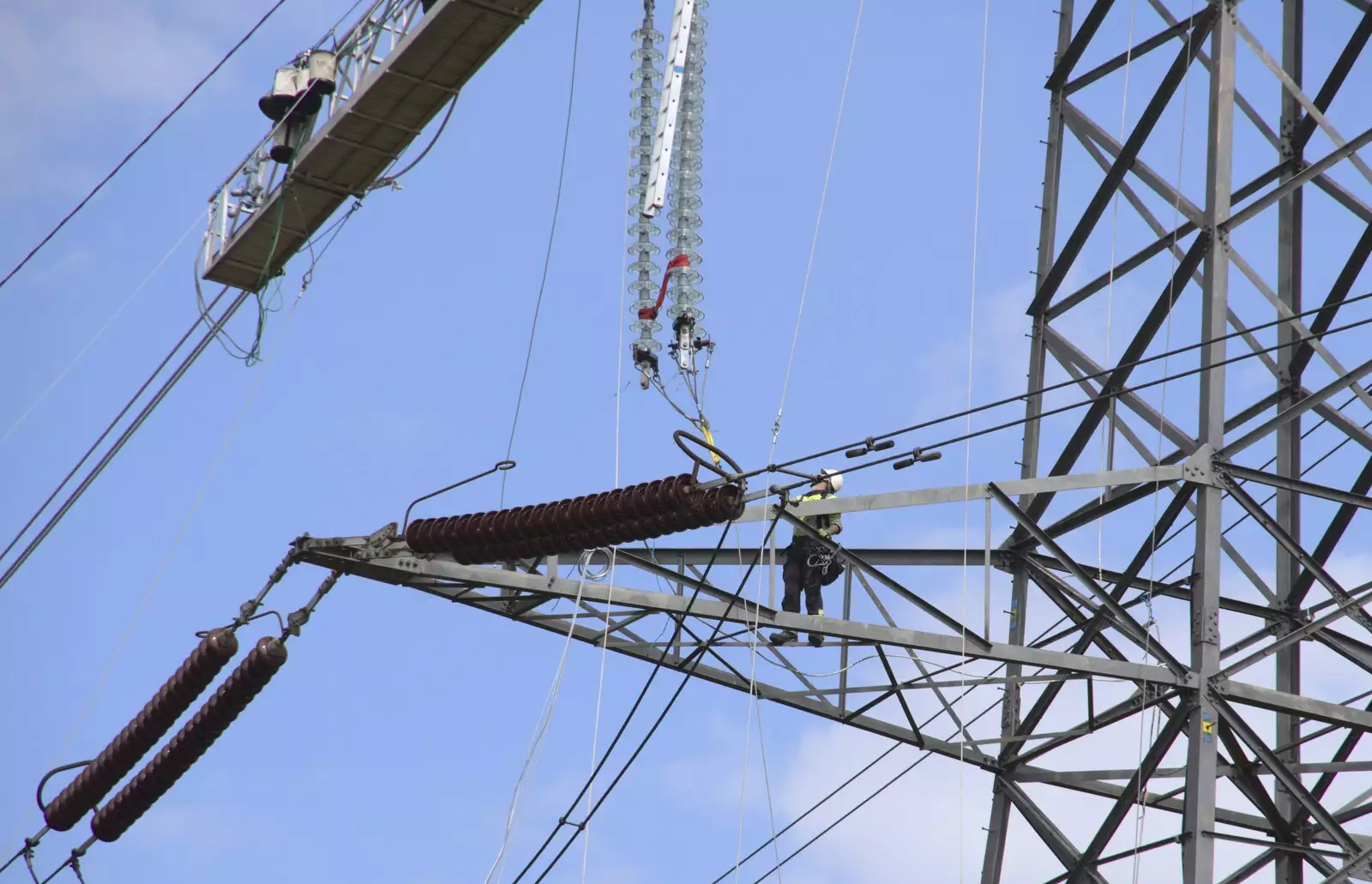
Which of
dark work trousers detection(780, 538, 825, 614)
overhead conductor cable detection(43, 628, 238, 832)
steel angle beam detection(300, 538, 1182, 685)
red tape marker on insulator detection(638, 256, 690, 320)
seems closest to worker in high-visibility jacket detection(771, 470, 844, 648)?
dark work trousers detection(780, 538, 825, 614)

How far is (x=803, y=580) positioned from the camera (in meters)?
20.3

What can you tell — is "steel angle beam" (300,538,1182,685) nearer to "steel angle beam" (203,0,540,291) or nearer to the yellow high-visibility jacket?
the yellow high-visibility jacket

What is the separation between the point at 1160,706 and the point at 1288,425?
129 inches

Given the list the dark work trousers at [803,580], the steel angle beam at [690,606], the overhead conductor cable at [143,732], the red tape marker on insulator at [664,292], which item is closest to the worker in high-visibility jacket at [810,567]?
the dark work trousers at [803,580]

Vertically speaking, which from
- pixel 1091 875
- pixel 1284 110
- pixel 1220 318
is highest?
pixel 1284 110

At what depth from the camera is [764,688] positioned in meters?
20.1

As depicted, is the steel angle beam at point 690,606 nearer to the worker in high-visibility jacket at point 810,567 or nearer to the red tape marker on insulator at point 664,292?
the worker in high-visibility jacket at point 810,567

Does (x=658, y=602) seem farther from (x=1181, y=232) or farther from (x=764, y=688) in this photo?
(x=1181, y=232)

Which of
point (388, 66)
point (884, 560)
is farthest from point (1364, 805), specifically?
point (388, 66)

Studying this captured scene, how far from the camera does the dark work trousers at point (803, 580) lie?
2020cm

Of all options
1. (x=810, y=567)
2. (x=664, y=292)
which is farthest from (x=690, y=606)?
(x=664, y=292)

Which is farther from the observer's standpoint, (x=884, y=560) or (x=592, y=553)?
(x=884, y=560)

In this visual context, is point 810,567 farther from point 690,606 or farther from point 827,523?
point 690,606

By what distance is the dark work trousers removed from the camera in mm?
20203
